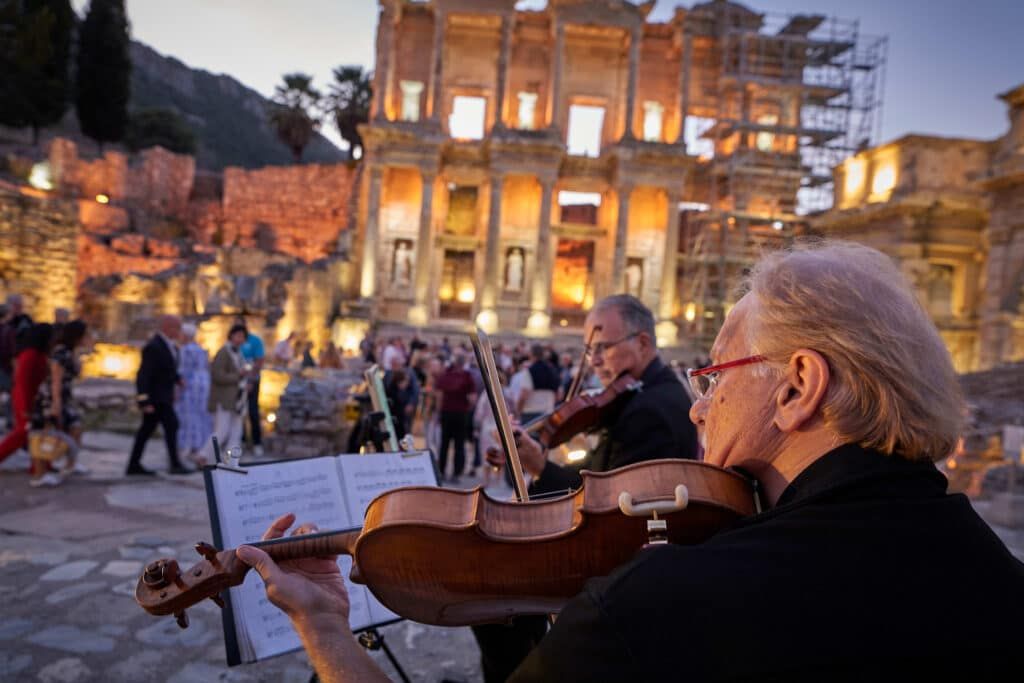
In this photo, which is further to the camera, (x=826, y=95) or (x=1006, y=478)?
(x=826, y=95)

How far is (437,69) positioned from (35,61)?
906 inches

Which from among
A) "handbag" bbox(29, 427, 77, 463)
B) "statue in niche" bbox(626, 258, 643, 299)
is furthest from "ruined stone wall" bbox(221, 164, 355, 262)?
"handbag" bbox(29, 427, 77, 463)

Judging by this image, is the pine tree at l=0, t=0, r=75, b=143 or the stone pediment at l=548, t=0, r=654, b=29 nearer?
the stone pediment at l=548, t=0, r=654, b=29

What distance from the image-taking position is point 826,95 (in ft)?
99.1

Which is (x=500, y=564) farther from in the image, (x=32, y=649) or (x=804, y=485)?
(x=32, y=649)

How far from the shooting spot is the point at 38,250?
17.9m

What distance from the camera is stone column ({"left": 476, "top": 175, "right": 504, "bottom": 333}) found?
1105 inches

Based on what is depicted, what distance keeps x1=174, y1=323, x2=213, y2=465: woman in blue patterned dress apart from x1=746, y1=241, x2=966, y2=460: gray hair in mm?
8728

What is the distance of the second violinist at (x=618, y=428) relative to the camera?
2.37 meters

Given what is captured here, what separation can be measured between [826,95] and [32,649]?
33.9 m

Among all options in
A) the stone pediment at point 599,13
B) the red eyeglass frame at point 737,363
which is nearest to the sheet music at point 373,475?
the red eyeglass frame at point 737,363

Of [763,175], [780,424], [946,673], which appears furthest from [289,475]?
[763,175]

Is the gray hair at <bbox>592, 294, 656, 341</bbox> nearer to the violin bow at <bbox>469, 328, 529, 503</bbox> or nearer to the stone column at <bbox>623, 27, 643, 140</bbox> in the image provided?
the violin bow at <bbox>469, 328, 529, 503</bbox>

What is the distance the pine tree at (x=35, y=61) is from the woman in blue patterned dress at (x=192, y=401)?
3526cm
